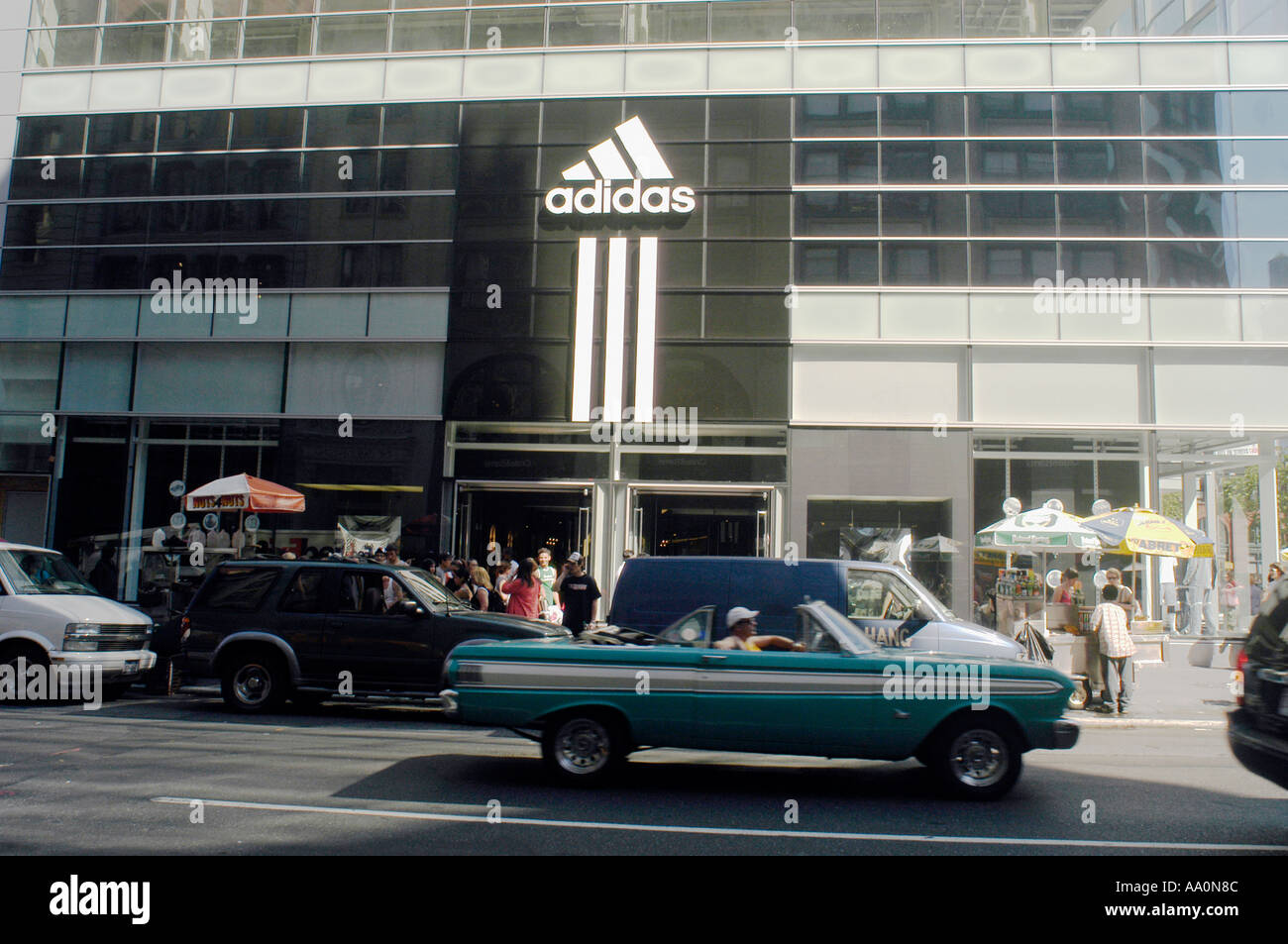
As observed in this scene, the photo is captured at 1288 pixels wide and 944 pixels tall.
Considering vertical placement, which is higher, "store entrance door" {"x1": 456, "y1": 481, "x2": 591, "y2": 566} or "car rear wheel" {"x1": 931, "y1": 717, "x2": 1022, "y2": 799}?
"store entrance door" {"x1": 456, "y1": 481, "x2": 591, "y2": 566}

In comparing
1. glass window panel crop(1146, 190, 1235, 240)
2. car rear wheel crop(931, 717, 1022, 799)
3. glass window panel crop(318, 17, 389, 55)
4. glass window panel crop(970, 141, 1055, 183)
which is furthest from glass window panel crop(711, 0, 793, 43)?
car rear wheel crop(931, 717, 1022, 799)

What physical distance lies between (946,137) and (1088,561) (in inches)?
354

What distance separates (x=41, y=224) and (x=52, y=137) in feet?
6.74

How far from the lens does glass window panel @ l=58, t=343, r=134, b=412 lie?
20.4 meters

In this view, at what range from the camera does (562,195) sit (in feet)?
64.0

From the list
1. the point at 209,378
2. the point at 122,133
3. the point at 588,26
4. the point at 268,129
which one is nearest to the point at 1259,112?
the point at 588,26

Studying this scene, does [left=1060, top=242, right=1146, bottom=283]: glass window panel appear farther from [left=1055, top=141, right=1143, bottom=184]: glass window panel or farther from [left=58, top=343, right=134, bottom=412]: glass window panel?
[left=58, top=343, right=134, bottom=412]: glass window panel

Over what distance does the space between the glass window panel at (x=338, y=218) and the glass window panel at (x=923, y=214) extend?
10979mm

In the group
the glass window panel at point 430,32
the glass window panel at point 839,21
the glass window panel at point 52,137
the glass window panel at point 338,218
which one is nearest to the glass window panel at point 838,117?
the glass window panel at point 839,21

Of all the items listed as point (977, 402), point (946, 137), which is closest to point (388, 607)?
point (977, 402)

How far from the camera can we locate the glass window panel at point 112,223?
20766 mm

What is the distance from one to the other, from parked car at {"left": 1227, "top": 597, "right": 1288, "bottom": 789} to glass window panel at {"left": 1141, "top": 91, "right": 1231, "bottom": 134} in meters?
15.7

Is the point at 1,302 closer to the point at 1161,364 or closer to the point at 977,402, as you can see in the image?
the point at 977,402

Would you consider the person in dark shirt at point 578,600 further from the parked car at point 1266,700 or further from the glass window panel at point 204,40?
the glass window panel at point 204,40
